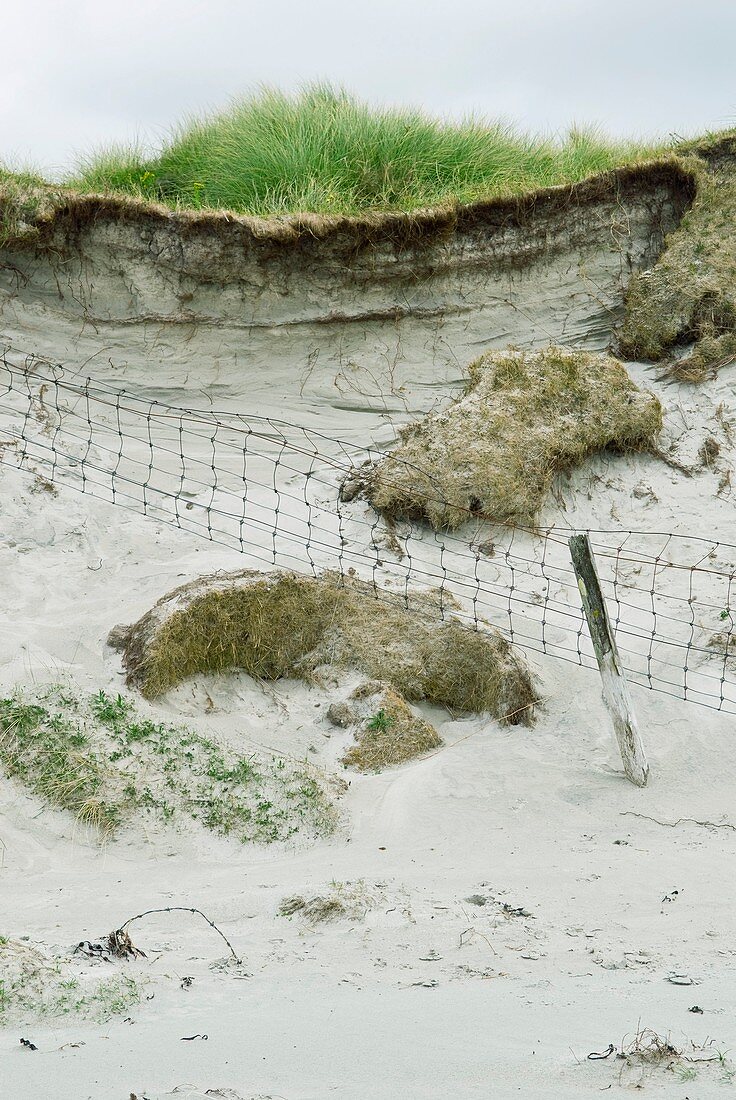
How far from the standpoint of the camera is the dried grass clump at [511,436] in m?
7.48

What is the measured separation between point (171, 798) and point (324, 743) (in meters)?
1.18

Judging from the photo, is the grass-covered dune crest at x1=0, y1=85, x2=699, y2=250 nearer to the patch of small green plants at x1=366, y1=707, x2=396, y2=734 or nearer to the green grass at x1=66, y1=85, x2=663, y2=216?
the green grass at x1=66, y1=85, x2=663, y2=216

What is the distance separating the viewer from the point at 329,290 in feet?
30.3

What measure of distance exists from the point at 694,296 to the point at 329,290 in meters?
3.30

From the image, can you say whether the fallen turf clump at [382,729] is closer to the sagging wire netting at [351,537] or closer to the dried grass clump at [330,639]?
the dried grass clump at [330,639]

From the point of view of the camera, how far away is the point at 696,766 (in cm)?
537

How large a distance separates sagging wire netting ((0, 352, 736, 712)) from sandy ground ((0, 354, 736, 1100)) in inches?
12.2

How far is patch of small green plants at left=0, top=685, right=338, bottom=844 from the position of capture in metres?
4.86

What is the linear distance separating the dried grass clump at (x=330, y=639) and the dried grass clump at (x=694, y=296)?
3.75 meters

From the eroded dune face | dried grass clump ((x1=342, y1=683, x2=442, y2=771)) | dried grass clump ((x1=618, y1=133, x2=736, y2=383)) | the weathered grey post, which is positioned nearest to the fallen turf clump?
dried grass clump ((x1=342, y1=683, x2=442, y2=771))

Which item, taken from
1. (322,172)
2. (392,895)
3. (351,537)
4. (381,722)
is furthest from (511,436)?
(392,895)

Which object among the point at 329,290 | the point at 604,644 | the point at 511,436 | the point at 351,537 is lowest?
the point at 604,644

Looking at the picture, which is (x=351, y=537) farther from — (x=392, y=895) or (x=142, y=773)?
(x=392, y=895)

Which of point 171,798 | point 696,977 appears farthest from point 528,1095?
point 171,798
